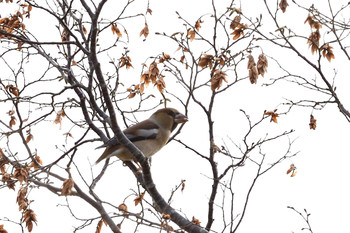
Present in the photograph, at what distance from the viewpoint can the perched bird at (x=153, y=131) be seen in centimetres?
704

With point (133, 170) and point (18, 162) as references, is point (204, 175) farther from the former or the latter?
point (18, 162)

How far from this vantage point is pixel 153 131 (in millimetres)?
7324

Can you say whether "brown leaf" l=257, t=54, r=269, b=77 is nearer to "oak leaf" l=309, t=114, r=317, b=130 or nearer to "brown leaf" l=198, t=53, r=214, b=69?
"brown leaf" l=198, t=53, r=214, b=69

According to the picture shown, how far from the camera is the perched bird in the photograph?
7.04m

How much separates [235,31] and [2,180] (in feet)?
10.2

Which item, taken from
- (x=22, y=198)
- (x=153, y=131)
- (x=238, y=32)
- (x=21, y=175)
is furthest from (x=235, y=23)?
(x=22, y=198)

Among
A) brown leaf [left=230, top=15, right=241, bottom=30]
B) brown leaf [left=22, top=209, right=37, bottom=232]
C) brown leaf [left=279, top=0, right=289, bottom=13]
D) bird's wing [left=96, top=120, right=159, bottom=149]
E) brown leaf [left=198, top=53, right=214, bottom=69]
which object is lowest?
brown leaf [left=22, top=209, right=37, bottom=232]

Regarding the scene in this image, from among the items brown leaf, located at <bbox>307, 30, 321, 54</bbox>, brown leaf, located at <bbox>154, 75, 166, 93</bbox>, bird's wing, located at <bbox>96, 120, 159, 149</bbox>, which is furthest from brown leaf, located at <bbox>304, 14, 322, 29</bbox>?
bird's wing, located at <bbox>96, 120, 159, 149</bbox>

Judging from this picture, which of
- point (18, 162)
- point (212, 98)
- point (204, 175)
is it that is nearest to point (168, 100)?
point (212, 98)

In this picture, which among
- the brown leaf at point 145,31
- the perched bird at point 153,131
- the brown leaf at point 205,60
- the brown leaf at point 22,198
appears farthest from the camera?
the perched bird at point 153,131

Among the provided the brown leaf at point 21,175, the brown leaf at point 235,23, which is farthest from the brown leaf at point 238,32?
the brown leaf at point 21,175

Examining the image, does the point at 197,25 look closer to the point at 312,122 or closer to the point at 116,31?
Result: the point at 116,31

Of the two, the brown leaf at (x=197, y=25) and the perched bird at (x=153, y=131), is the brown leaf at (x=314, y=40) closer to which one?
the brown leaf at (x=197, y=25)

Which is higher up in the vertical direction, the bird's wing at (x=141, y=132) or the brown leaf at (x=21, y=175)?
the bird's wing at (x=141, y=132)
